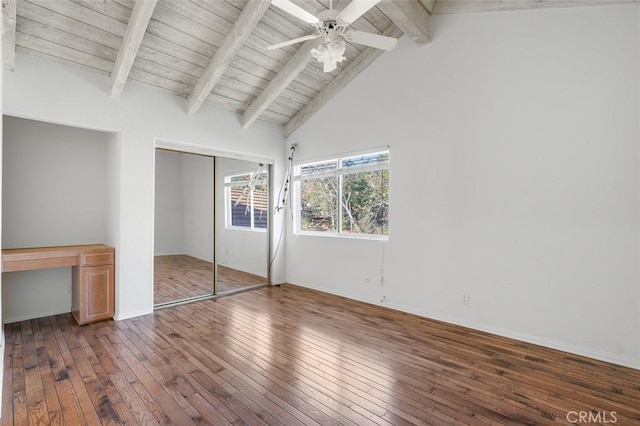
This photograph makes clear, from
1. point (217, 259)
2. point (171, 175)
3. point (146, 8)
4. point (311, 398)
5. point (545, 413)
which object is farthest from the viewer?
point (217, 259)

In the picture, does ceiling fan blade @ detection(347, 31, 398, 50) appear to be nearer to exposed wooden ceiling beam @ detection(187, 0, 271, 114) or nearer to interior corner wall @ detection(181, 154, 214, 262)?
exposed wooden ceiling beam @ detection(187, 0, 271, 114)

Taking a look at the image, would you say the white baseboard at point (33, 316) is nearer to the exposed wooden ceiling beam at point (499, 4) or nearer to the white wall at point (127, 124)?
the white wall at point (127, 124)

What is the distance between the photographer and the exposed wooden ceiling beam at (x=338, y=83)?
4.36 metres

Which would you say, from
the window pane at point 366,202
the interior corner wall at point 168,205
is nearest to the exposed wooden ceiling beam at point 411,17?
the window pane at point 366,202

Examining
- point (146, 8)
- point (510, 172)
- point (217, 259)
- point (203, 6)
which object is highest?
point (203, 6)

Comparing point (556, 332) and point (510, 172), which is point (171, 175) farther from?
point (556, 332)

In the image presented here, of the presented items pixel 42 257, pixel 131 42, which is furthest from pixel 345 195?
pixel 42 257

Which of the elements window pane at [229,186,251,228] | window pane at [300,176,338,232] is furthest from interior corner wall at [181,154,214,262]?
window pane at [300,176,338,232]

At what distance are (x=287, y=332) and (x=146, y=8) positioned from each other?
133 inches

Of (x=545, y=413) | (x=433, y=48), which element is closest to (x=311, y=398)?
(x=545, y=413)

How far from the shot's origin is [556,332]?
3.09 m

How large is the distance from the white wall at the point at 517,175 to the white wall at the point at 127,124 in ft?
8.43

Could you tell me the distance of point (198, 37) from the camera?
139 inches

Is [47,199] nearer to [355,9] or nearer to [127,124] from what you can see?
[127,124]
